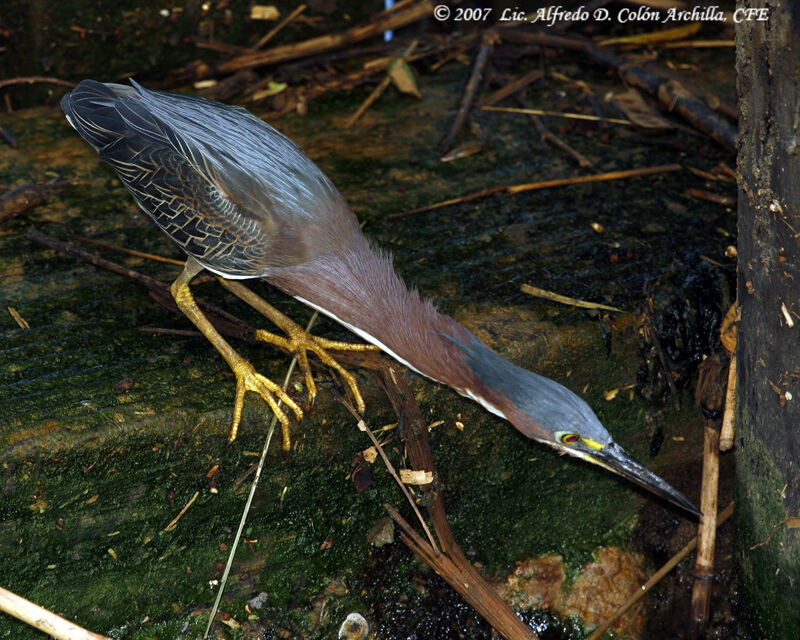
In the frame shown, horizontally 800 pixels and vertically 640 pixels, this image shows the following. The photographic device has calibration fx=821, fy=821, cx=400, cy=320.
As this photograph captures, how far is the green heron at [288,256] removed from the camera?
2424 mm

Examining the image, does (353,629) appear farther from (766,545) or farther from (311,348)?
(766,545)

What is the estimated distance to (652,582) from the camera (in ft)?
9.29

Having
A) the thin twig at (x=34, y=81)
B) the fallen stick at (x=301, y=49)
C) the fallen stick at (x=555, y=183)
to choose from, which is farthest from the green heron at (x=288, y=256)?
the fallen stick at (x=301, y=49)

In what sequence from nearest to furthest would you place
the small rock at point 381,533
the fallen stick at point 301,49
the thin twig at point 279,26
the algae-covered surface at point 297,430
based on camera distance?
the algae-covered surface at point 297,430 < the small rock at point 381,533 < the fallen stick at point 301,49 < the thin twig at point 279,26

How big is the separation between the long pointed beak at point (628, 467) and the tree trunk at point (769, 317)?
0.72 ft

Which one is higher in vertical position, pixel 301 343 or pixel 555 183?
pixel 555 183

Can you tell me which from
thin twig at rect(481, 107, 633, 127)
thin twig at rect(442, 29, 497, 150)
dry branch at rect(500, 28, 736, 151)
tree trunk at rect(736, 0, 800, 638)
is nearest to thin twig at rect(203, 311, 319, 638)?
tree trunk at rect(736, 0, 800, 638)

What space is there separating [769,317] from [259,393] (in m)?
1.42

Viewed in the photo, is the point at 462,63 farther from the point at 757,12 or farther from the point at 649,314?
the point at 757,12

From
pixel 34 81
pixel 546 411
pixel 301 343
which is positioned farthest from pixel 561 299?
pixel 34 81

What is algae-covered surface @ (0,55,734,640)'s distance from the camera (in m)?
2.29

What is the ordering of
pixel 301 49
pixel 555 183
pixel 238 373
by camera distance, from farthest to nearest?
pixel 301 49, pixel 555 183, pixel 238 373

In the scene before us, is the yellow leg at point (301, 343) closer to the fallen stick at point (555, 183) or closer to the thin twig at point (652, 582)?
the fallen stick at point (555, 183)

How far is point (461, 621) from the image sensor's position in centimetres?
272
